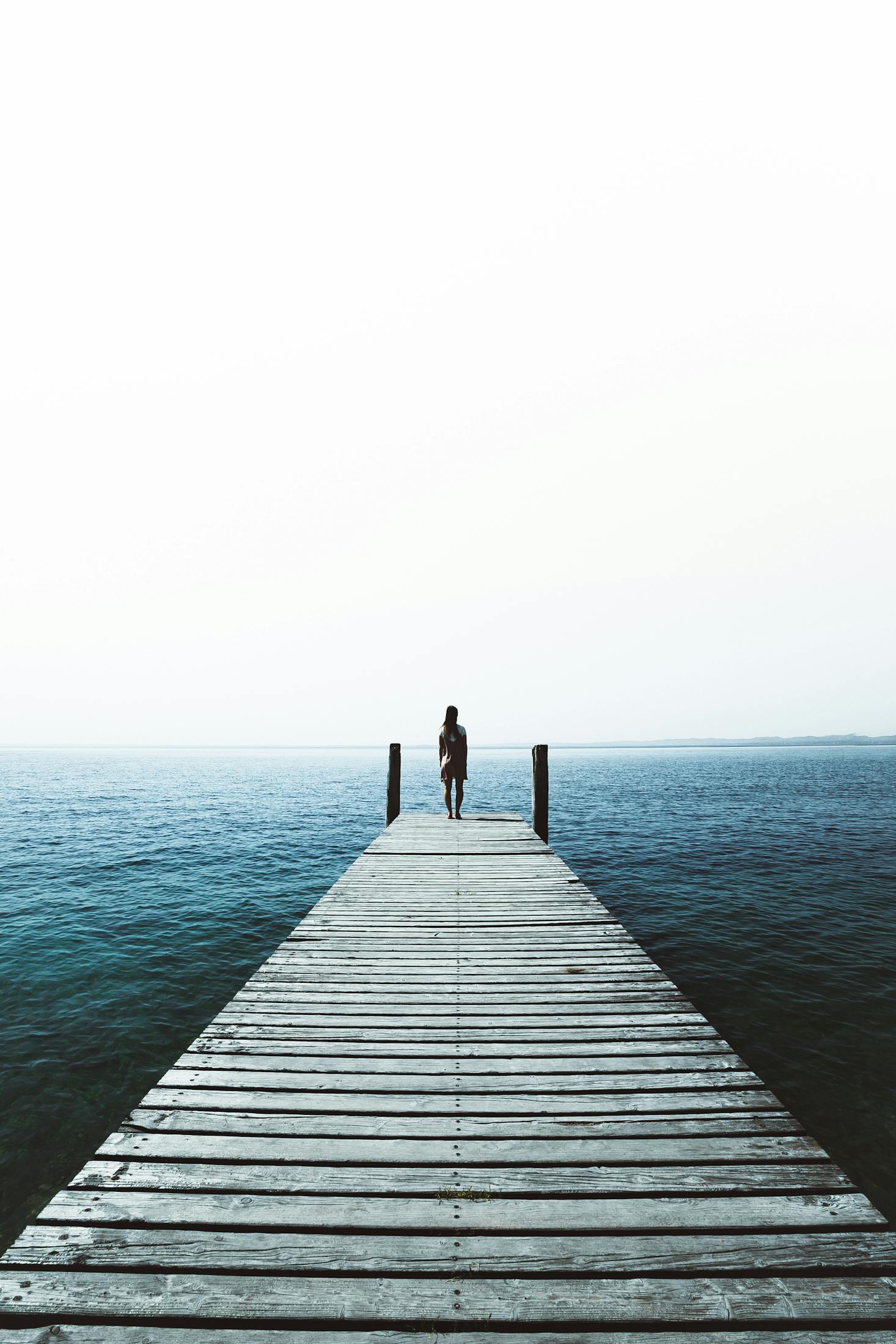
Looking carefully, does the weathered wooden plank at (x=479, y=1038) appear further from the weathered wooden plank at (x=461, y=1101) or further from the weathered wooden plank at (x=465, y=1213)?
the weathered wooden plank at (x=465, y=1213)

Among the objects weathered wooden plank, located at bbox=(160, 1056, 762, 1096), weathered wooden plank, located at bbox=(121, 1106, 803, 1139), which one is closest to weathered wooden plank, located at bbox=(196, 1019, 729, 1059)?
weathered wooden plank, located at bbox=(160, 1056, 762, 1096)

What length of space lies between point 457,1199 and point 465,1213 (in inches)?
3.5

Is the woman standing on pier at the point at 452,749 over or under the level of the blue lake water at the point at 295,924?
over

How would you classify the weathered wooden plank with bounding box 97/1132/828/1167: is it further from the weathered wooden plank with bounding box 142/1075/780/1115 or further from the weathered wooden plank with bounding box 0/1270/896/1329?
the weathered wooden plank with bounding box 0/1270/896/1329

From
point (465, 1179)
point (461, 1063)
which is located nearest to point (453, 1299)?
point (465, 1179)

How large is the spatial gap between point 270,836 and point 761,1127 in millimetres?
20467

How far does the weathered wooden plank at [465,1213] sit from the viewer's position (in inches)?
100.0

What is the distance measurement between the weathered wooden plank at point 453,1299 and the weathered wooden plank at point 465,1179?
0.42 m

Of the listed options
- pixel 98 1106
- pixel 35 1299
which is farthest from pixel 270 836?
pixel 35 1299

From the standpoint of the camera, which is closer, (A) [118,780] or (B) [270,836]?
(B) [270,836]

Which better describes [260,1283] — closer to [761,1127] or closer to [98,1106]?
[761,1127]

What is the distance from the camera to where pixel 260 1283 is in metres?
2.30

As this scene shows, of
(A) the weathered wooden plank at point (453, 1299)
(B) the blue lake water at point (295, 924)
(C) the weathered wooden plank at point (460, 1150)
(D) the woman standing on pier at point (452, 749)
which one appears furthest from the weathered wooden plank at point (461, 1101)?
(D) the woman standing on pier at point (452, 749)

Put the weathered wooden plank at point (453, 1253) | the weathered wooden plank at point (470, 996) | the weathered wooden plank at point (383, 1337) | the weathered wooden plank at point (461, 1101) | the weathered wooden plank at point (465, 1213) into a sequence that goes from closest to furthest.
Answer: the weathered wooden plank at point (383, 1337), the weathered wooden plank at point (453, 1253), the weathered wooden plank at point (465, 1213), the weathered wooden plank at point (461, 1101), the weathered wooden plank at point (470, 996)
